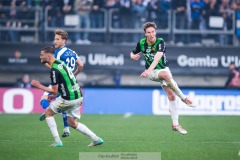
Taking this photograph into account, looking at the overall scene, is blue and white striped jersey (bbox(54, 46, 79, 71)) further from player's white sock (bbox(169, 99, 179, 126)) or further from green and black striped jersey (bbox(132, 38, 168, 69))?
player's white sock (bbox(169, 99, 179, 126))

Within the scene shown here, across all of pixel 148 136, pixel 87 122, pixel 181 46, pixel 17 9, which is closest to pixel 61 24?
pixel 17 9

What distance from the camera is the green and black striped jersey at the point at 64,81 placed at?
38.3 feet

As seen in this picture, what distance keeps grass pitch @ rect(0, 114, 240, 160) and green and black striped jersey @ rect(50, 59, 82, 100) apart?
3.44ft

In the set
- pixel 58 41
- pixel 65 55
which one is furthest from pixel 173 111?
pixel 58 41

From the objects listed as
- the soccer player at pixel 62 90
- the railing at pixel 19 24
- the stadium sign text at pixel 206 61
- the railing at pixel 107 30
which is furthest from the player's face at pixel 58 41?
the stadium sign text at pixel 206 61

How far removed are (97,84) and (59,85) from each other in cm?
1364

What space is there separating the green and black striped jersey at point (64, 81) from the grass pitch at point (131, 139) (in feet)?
3.44

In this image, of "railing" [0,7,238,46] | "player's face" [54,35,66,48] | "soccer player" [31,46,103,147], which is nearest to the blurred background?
"railing" [0,7,238,46]

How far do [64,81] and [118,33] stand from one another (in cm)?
1327

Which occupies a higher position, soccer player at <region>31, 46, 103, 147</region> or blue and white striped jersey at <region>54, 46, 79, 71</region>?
blue and white striped jersey at <region>54, 46, 79, 71</region>

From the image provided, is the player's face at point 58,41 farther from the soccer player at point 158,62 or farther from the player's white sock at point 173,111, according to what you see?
the player's white sock at point 173,111

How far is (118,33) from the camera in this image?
24.9 metres

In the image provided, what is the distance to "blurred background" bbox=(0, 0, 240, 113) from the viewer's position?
2458 centimetres

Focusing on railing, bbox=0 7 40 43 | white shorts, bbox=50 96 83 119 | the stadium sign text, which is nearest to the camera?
white shorts, bbox=50 96 83 119
